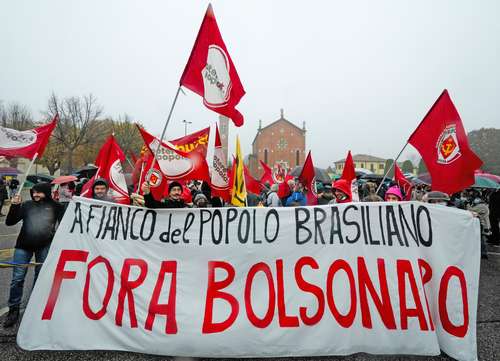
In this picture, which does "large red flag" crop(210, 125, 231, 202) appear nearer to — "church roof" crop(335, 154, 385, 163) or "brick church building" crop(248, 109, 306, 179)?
"brick church building" crop(248, 109, 306, 179)

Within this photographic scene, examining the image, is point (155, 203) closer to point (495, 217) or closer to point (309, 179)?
point (309, 179)

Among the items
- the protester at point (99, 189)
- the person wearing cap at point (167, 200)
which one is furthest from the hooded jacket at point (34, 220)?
the person wearing cap at point (167, 200)

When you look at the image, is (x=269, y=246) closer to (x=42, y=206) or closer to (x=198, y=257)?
(x=198, y=257)

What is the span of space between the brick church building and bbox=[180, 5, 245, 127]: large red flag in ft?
212

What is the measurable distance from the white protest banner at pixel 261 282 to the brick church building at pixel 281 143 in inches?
2587

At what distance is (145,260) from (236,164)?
6.92 ft

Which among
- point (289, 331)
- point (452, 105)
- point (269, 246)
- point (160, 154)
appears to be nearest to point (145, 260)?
point (269, 246)

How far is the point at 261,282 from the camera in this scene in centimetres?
289

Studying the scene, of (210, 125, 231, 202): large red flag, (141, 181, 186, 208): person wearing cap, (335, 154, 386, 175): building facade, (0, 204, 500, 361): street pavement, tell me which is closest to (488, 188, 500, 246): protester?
(0, 204, 500, 361): street pavement

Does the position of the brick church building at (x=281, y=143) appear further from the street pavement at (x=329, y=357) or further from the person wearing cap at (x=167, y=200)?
the person wearing cap at (x=167, y=200)

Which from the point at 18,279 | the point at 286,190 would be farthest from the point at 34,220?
the point at 286,190

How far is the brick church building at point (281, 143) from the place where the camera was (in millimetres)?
68688

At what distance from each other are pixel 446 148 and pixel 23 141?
6363mm

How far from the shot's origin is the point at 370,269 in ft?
9.48
